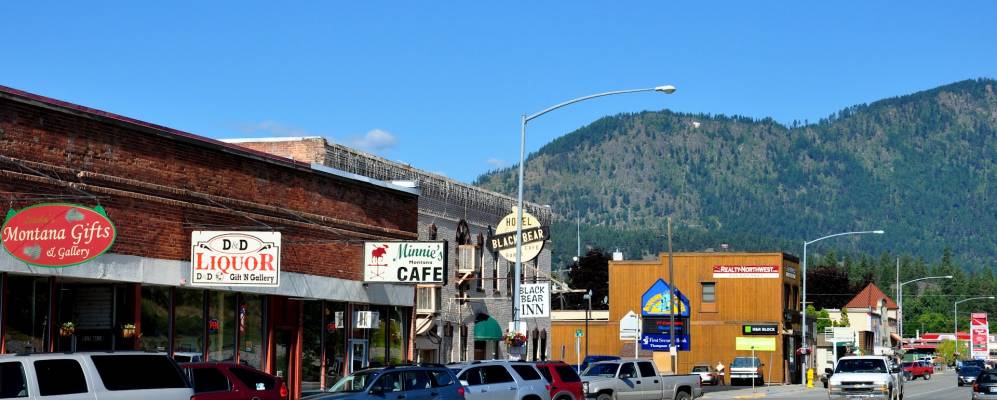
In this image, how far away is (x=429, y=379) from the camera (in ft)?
87.7

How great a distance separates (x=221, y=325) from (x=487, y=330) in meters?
19.2

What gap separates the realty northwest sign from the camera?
35.1 m

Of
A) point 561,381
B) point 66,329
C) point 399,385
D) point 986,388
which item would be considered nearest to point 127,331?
point 66,329

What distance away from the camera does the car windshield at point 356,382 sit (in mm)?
25519

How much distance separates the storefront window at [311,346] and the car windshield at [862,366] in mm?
18103

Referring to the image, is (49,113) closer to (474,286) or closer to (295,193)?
(295,193)

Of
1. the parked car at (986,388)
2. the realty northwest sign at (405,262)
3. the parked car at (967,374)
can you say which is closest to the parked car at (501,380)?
the realty northwest sign at (405,262)

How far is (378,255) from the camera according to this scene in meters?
36.5

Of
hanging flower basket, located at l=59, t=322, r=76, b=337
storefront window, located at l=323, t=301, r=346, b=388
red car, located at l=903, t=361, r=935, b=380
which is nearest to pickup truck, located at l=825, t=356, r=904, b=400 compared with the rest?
storefront window, located at l=323, t=301, r=346, b=388

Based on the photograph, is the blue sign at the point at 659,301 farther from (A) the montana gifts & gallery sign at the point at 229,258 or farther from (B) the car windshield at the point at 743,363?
(A) the montana gifts & gallery sign at the point at 229,258

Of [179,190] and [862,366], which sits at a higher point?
[179,190]

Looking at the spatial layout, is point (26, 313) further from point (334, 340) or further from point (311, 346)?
point (334, 340)

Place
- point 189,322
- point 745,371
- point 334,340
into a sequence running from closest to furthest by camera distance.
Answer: point 189,322 < point 334,340 < point 745,371

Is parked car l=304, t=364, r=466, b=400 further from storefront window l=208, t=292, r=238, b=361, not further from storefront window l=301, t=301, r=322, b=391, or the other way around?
storefront window l=301, t=301, r=322, b=391
